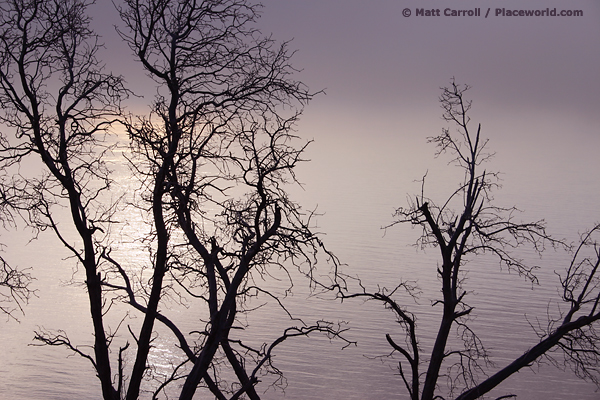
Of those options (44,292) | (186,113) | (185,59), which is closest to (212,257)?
(186,113)

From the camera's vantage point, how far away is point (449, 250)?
38.5 ft

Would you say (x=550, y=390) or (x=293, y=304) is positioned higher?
(x=293, y=304)

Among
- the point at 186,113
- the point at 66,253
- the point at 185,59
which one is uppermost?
the point at 66,253

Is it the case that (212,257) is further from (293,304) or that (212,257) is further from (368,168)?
(368,168)

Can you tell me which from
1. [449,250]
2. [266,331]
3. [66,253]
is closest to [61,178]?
[449,250]

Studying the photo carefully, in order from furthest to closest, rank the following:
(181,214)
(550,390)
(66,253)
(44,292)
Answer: (66,253), (44,292), (550,390), (181,214)

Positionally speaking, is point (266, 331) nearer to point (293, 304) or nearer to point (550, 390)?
point (293, 304)

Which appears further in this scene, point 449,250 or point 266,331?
point 266,331

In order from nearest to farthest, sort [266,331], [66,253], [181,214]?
[181,214] → [266,331] → [66,253]

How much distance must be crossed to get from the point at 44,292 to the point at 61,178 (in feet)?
114

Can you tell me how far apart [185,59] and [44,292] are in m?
35.6

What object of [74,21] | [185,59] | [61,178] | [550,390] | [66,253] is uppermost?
[66,253]

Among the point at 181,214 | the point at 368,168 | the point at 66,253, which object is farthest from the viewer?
the point at 368,168

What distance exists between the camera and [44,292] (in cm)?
4056
